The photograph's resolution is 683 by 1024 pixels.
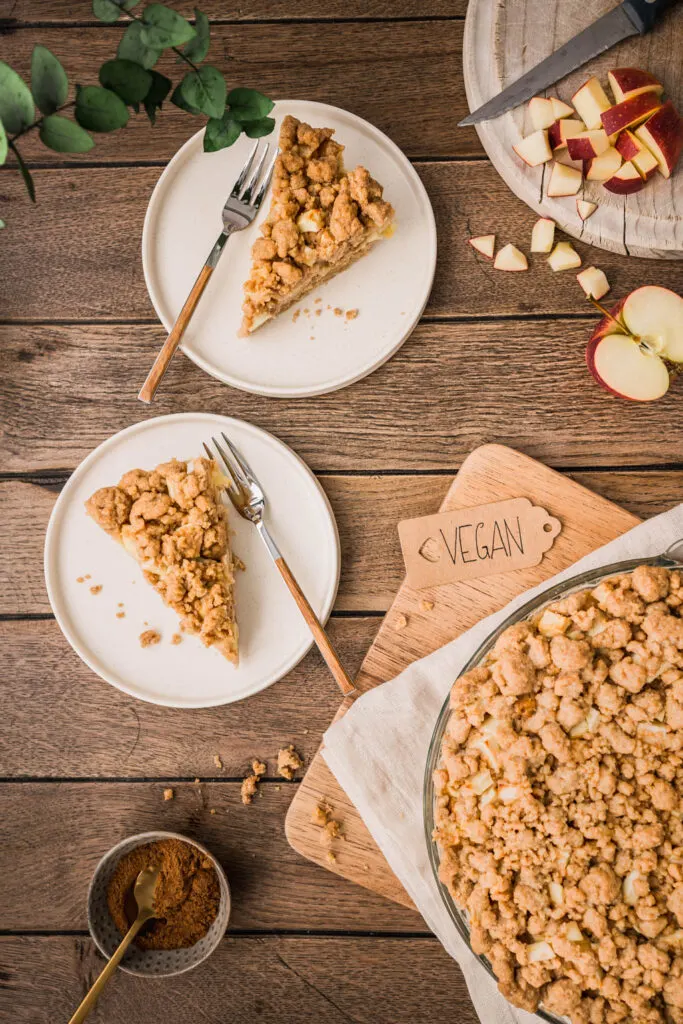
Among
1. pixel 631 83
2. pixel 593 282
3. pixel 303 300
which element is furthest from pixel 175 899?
pixel 631 83

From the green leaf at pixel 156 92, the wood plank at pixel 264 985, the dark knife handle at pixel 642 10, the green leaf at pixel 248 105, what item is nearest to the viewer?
the green leaf at pixel 156 92

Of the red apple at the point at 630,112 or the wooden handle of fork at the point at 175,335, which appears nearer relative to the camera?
the red apple at the point at 630,112

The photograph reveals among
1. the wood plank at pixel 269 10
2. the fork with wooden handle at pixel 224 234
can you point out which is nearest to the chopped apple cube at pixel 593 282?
the wood plank at pixel 269 10

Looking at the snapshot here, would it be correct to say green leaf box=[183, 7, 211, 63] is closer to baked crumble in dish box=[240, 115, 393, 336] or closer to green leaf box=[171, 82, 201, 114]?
green leaf box=[171, 82, 201, 114]

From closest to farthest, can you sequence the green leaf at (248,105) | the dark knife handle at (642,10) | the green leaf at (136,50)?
the green leaf at (136,50)
the green leaf at (248,105)
the dark knife handle at (642,10)

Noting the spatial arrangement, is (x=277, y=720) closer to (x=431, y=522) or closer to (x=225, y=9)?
(x=431, y=522)

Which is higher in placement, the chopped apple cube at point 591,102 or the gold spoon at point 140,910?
the chopped apple cube at point 591,102

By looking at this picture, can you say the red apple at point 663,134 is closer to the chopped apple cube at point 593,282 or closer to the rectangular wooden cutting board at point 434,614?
the chopped apple cube at point 593,282

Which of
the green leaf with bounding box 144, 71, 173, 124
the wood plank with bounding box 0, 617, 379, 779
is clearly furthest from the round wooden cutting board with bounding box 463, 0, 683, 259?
the wood plank with bounding box 0, 617, 379, 779
